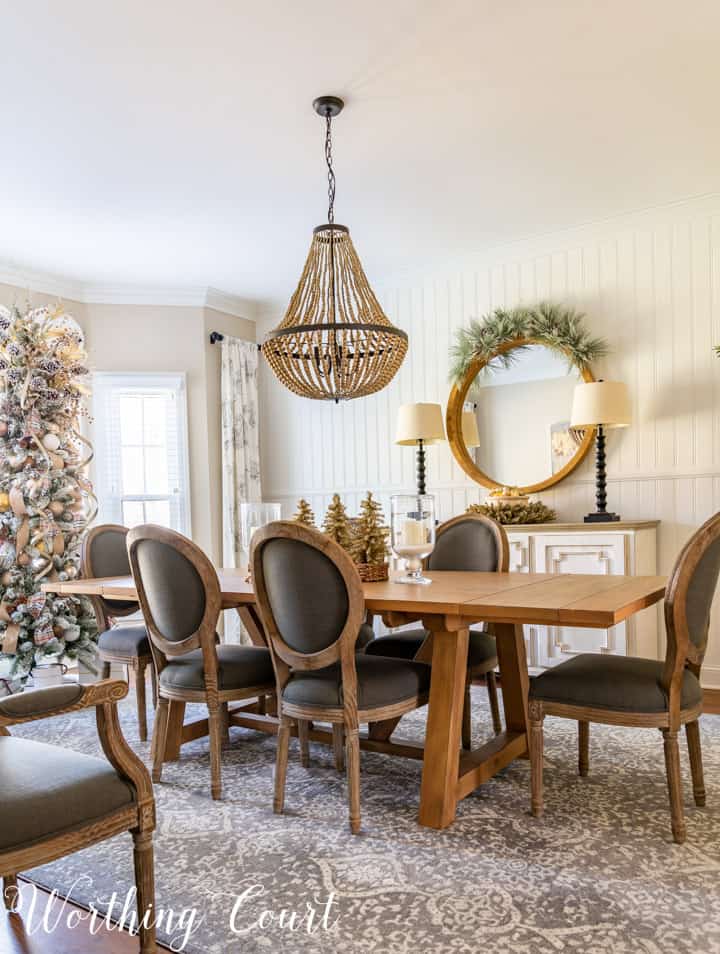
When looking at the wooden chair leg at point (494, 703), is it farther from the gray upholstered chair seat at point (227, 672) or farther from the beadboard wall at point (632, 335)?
the beadboard wall at point (632, 335)

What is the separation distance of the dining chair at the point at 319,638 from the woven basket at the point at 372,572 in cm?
48

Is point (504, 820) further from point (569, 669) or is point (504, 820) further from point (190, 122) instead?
point (190, 122)

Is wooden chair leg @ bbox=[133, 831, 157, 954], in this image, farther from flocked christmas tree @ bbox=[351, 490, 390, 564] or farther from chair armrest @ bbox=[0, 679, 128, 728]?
flocked christmas tree @ bbox=[351, 490, 390, 564]

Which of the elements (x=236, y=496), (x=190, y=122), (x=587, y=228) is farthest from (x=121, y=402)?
(x=587, y=228)

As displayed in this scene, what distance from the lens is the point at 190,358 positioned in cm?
569

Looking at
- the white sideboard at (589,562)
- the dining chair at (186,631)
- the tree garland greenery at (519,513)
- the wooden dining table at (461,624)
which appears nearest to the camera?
the wooden dining table at (461,624)

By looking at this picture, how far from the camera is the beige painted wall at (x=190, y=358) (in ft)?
18.0

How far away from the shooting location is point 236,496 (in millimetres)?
5793

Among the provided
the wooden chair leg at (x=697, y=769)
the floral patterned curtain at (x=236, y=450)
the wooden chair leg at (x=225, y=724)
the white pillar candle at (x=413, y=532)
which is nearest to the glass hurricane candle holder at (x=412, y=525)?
the white pillar candle at (x=413, y=532)

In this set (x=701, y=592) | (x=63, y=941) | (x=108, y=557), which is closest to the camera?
(x=63, y=941)

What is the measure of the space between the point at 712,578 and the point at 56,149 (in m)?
3.20

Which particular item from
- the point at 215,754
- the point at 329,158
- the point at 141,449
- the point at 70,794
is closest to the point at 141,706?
the point at 215,754

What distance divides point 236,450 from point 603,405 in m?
2.76

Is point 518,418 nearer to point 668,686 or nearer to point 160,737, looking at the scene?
point 668,686
